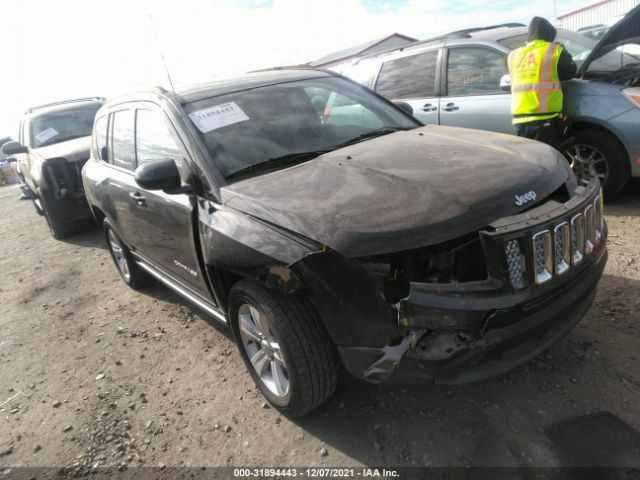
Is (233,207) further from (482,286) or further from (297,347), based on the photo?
(482,286)

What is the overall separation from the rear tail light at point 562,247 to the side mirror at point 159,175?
192 centimetres

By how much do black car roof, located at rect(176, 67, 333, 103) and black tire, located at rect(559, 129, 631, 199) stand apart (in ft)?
8.30

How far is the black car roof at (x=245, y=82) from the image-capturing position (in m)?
2.99

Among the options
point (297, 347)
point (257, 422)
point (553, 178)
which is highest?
point (553, 178)

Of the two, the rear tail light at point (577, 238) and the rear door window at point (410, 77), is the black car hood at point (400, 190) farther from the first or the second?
the rear door window at point (410, 77)

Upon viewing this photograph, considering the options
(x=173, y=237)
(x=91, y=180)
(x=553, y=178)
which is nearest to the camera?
(x=553, y=178)

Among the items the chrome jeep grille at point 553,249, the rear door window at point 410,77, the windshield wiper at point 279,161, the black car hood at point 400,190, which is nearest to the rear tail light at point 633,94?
the rear door window at point 410,77

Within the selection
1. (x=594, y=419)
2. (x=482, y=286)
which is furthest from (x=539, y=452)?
(x=482, y=286)

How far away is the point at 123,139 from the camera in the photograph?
11.8 feet

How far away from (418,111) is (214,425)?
4179mm

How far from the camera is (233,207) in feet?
7.60

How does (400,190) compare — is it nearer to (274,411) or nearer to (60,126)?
(274,411)

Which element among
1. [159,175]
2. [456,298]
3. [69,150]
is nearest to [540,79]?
[456,298]

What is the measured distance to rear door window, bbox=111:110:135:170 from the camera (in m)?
3.43
